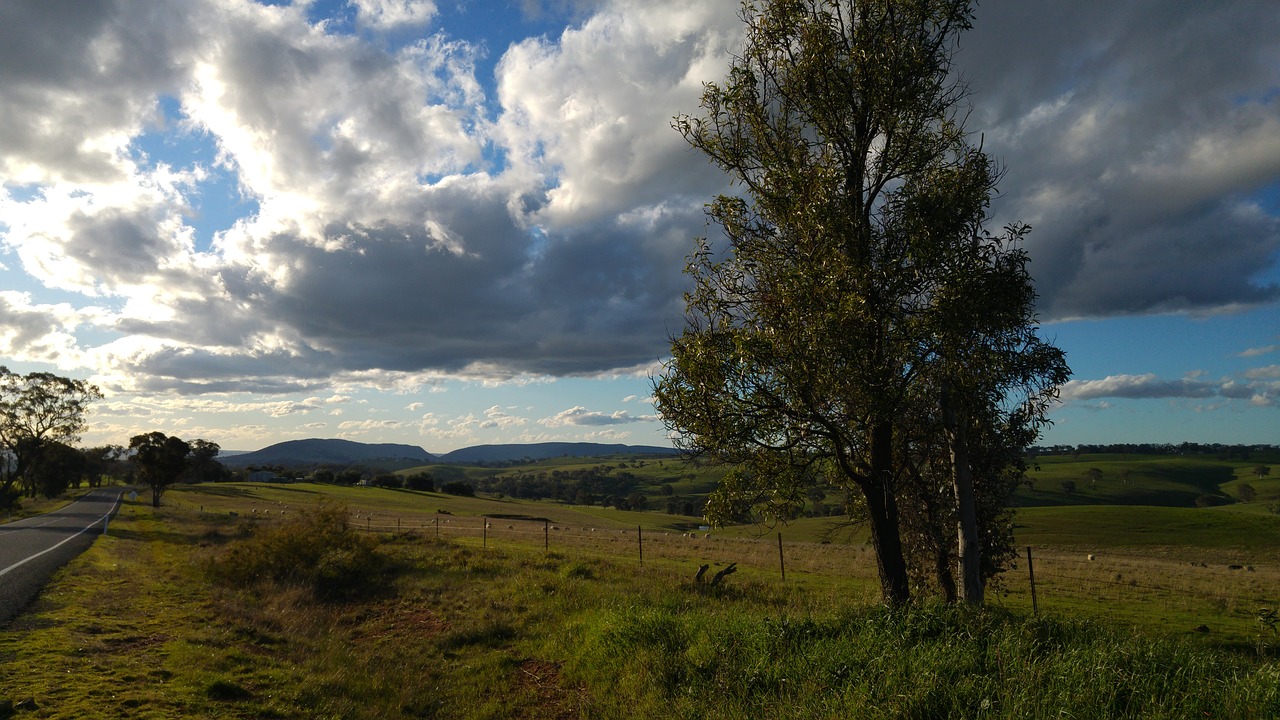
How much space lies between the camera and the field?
723cm

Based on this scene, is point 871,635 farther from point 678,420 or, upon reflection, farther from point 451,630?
point 451,630

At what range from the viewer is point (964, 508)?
12.8 meters

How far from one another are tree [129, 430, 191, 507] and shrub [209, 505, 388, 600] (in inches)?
2068

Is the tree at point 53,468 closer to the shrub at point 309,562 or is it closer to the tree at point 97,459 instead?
the tree at point 97,459

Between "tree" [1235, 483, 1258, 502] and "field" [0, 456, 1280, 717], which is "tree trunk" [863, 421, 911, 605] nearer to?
"field" [0, 456, 1280, 717]

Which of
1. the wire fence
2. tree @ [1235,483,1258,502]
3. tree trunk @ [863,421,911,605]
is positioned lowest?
tree @ [1235,483,1258,502]

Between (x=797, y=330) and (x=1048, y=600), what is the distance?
21.8 meters

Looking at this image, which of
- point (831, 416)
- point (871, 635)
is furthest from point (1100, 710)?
point (831, 416)

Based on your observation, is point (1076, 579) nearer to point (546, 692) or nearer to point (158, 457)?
point (546, 692)

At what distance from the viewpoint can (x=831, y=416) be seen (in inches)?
438

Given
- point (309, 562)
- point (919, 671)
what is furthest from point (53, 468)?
point (919, 671)

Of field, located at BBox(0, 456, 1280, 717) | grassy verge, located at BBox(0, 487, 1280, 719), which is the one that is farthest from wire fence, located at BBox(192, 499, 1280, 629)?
grassy verge, located at BBox(0, 487, 1280, 719)

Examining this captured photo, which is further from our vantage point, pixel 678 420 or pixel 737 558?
pixel 737 558

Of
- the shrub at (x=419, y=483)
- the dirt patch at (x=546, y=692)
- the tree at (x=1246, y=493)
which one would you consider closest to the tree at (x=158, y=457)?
the dirt patch at (x=546, y=692)
